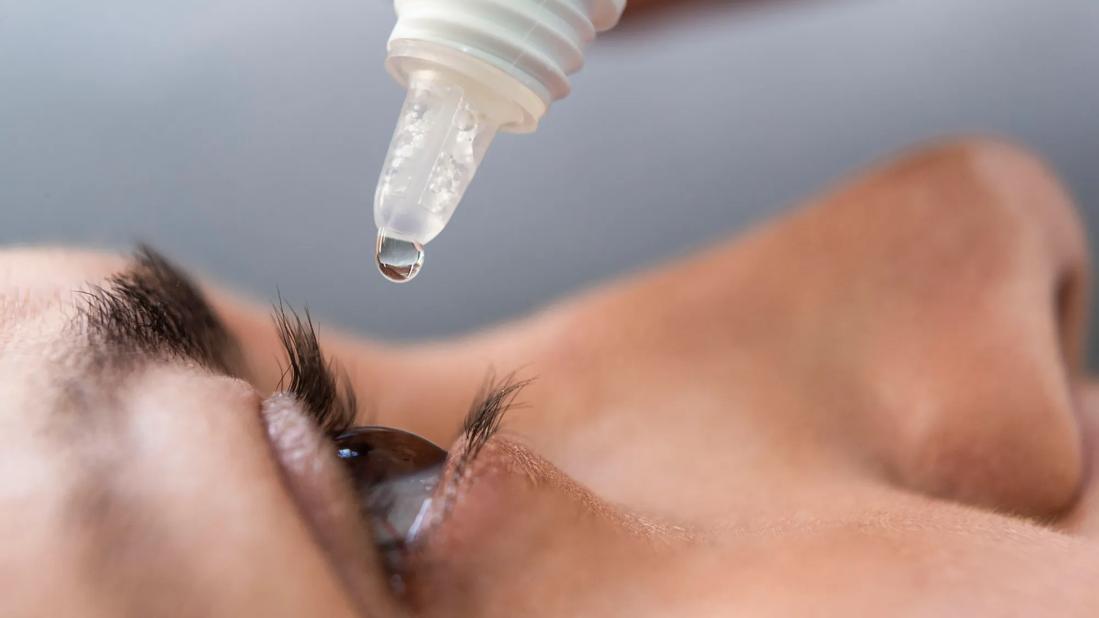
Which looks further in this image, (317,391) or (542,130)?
(542,130)

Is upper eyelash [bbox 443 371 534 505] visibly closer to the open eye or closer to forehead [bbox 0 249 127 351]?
the open eye

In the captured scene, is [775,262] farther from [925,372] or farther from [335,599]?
[335,599]

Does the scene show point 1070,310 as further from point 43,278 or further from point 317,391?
point 43,278

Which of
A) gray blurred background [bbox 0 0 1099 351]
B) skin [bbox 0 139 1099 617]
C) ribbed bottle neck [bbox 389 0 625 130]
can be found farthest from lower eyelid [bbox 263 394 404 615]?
gray blurred background [bbox 0 0 1099 351]

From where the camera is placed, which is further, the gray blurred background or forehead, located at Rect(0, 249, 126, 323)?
the gray blurred background

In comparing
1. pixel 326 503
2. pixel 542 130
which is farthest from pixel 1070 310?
pixel 326 503

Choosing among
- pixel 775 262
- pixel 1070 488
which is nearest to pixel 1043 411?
pixel 1070 488
